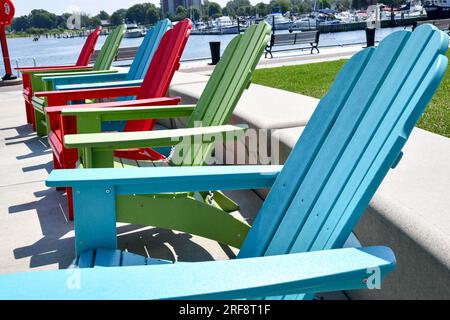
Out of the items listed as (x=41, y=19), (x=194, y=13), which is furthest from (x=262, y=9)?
(x=41, y=19)

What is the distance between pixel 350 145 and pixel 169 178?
2.18 ft

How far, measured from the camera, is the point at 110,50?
6.84m

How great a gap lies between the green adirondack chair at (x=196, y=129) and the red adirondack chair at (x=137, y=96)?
0.60ft

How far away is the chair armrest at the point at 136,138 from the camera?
2713mm

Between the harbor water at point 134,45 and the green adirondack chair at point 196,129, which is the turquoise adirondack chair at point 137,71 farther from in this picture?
the harbor water at point 134,45

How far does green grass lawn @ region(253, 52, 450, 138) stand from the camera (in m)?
4.65

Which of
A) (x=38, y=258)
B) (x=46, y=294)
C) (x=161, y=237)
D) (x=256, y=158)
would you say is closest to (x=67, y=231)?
(x=38, y=258)

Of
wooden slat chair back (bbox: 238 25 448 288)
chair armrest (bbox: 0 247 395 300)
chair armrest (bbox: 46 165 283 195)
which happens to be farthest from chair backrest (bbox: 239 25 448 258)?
chair armrest (bbox: 0 247 395 300)

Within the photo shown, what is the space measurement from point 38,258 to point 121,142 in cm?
91

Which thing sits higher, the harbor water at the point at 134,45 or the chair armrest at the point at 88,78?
the chair armrest at the point at 88,78

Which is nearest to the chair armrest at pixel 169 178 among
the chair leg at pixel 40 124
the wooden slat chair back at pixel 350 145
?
the wooden slat chair back at pixel 350 145

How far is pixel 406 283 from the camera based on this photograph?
6.52 ft

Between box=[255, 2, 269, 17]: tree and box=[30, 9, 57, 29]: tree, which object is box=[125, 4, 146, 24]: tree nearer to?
box=[30, 9, 57, 29]: tree

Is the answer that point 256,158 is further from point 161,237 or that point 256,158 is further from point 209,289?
point 209,289
